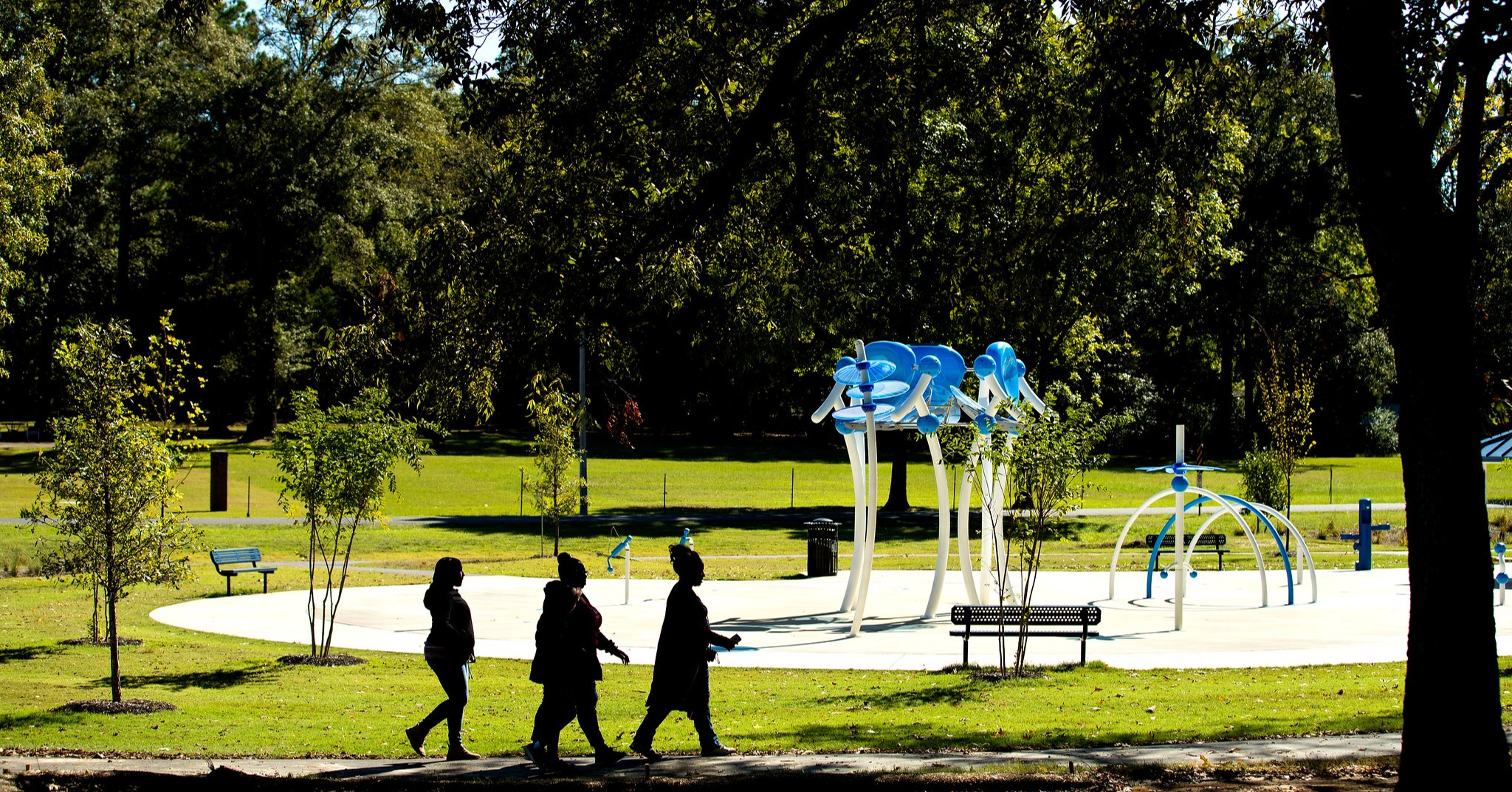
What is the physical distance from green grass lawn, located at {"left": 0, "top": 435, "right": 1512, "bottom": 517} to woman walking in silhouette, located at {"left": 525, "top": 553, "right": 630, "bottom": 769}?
2859 centimetres

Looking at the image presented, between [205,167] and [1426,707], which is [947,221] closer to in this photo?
[1426,707]

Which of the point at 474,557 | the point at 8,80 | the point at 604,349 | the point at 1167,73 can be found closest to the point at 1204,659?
the point at 1167,73

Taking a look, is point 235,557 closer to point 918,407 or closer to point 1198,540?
point 918,407

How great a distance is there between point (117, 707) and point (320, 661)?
3.24 m

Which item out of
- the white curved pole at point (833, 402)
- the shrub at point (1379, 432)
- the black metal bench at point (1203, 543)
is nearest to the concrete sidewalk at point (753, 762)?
the white curved pole at point (833, 402)

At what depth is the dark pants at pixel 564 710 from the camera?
958cm

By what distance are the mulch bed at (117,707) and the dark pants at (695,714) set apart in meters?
5.44

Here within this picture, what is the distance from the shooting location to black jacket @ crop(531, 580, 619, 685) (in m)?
9.54

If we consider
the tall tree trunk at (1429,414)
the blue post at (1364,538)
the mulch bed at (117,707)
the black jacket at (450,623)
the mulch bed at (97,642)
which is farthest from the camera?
the blue post at (1364,538)

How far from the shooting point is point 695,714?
10.0m

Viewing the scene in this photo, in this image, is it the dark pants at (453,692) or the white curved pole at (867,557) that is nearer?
the dark pants at (453,692)

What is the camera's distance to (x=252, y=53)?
57.2 metres

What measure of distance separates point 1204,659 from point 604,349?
8.90 meters

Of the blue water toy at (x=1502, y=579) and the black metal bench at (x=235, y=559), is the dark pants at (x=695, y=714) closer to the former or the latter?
the black metal bench at (x=235, y=559)
